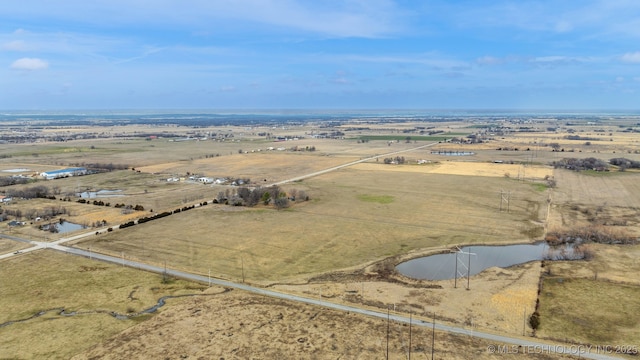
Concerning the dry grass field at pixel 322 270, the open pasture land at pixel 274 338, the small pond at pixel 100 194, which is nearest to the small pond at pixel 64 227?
the dry grass field at pixel 322 270

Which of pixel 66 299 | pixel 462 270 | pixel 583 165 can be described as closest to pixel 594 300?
pixel 462 270

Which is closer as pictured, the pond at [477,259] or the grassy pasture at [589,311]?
the grassy pasture at [589,311]

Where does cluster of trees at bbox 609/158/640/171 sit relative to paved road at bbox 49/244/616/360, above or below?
above

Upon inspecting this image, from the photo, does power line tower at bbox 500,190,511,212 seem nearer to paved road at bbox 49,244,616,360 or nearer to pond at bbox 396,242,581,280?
pond at bbox 396,242,581,280

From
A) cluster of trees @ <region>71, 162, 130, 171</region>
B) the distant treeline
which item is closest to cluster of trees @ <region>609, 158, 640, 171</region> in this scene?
the distant treeline

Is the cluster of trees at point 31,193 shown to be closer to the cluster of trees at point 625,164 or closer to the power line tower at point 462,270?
the power line tower at point 462,270

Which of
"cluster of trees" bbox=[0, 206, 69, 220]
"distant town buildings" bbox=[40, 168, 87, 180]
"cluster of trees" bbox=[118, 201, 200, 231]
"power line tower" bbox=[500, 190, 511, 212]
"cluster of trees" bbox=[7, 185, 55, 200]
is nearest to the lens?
"cluster of trees" bbox=[118, 201, 200, 231]

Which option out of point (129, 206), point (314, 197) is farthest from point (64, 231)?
point (314, 197)

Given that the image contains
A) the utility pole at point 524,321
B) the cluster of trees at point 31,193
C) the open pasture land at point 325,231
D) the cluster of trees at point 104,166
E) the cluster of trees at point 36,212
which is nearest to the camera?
the utility pole at point 524,321
